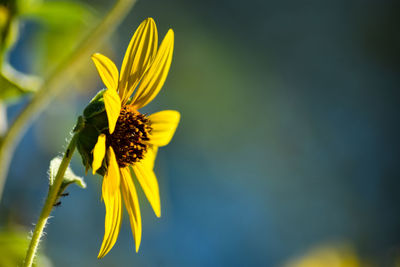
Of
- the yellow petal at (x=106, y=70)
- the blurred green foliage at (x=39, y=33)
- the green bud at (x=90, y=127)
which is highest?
the blurred green foliage at (x=39, y=33)

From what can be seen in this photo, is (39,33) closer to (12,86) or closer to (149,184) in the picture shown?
(12,86)

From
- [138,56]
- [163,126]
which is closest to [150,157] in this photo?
[163,126]

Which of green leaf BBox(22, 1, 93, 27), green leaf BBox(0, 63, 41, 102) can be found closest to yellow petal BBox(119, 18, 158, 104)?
green leaf BBox(0, 63, 41, 102)

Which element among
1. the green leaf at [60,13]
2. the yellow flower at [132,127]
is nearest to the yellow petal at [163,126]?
the yellow flower at [132,127]

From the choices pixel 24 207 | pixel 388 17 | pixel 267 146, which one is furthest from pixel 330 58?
pixel 24 207

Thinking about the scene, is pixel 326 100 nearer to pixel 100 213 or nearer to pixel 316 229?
pixel 316 229

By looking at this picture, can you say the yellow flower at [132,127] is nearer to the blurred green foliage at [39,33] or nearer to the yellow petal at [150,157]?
the yellow petal at [150,157]

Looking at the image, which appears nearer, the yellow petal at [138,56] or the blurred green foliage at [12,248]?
the yellow petal at [138,56]

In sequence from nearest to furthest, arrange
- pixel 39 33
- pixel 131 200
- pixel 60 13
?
pixel 131 200, pixel 60 13, pixel 39 33
